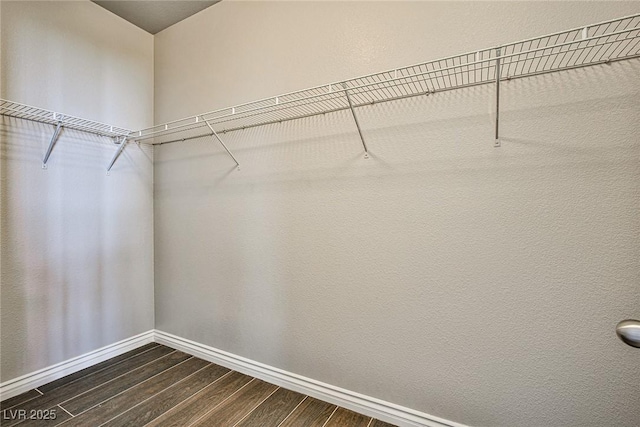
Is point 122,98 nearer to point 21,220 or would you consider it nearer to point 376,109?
point 21,220

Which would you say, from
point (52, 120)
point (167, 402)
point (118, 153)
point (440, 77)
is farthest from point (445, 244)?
point (52, 120)

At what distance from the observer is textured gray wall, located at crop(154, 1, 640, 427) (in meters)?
1.09

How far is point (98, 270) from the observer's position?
2.05 meters

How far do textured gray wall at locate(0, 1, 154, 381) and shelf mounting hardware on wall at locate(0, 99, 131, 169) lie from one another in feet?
0.14

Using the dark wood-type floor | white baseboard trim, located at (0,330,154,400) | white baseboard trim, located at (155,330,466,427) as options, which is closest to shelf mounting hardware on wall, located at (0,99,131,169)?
white baseboard trim, located at (0,330,154,400)

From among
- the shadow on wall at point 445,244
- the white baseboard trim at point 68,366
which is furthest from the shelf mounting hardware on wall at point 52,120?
the white baseboard trim at point 68,366

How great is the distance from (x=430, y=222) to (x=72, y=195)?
2208 millimetres

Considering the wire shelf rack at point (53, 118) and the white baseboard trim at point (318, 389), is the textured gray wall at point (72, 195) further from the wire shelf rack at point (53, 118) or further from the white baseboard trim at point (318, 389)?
the white baseboard trim at point (318, 389)

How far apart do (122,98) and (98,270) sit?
1.27 meters

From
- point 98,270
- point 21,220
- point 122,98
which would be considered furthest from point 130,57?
point 98,270

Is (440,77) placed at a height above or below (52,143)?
above

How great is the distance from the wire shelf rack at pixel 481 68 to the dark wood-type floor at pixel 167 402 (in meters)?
1.55

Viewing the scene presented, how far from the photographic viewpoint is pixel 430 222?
4.44 ft

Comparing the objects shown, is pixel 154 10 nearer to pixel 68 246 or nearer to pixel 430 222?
pixel 68 246
